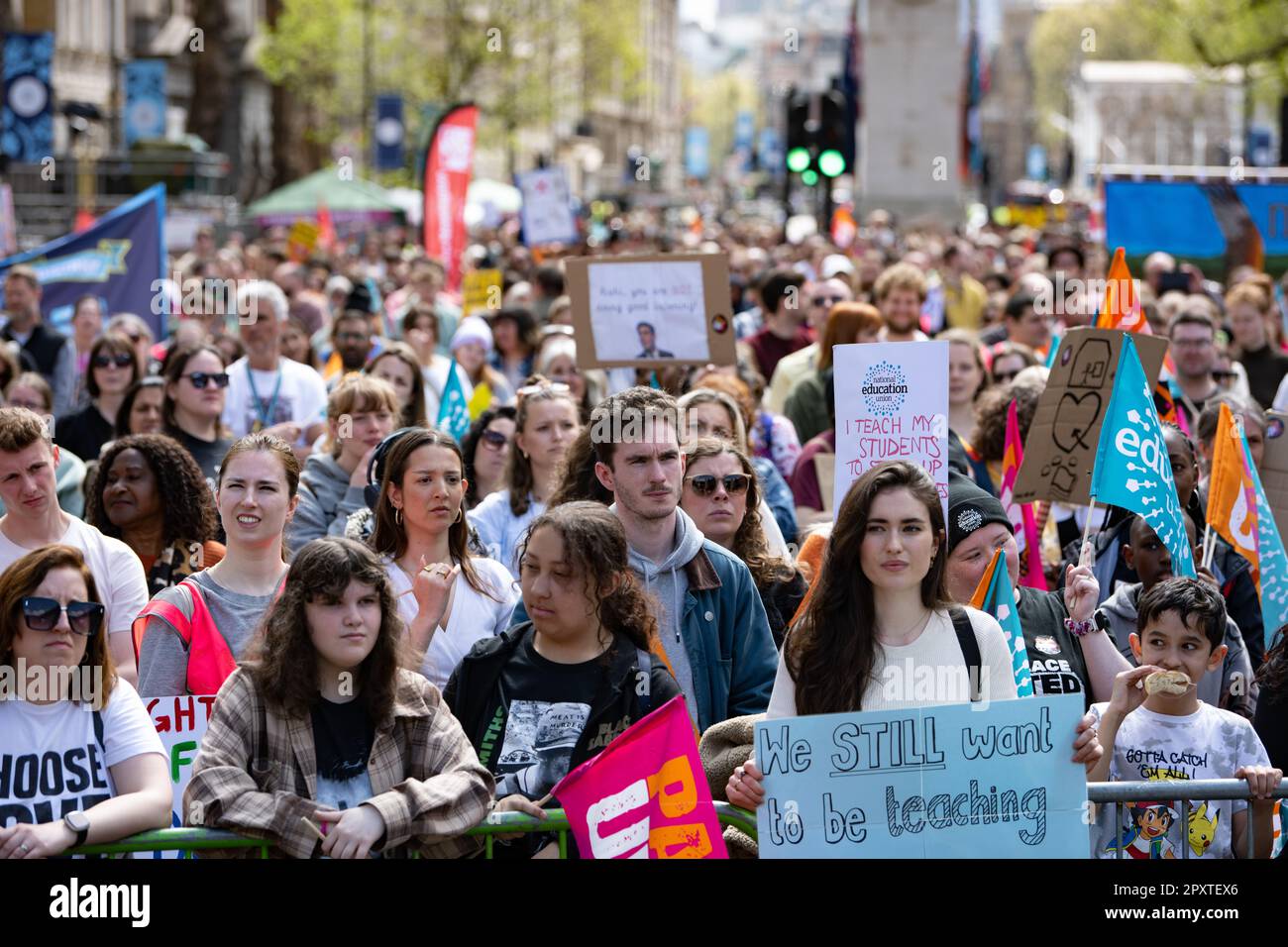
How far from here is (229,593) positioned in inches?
215

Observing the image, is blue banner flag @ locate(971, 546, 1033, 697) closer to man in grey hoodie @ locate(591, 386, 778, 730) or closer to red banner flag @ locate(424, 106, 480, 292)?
man in grey hoodie @ locate(591, 386, 778, 730)

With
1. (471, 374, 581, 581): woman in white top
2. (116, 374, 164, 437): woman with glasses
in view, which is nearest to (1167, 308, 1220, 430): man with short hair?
(471, 374, 581, 581): woman in white top

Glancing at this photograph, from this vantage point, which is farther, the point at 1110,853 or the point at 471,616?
the point at 471,616

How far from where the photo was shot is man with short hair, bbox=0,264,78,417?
11.8 metres

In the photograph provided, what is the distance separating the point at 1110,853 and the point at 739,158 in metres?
86.2

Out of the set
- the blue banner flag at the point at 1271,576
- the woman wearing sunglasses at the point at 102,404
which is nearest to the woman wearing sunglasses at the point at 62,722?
the blue banner flag at the point at 1271,576

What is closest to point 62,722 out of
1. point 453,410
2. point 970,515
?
point 970,515

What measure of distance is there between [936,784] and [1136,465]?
218cm

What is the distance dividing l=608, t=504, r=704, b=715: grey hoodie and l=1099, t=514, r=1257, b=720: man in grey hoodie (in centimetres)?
144

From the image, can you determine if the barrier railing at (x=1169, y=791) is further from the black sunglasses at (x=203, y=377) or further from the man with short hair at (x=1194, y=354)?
the man with short hair at (x=1194, y=354)
